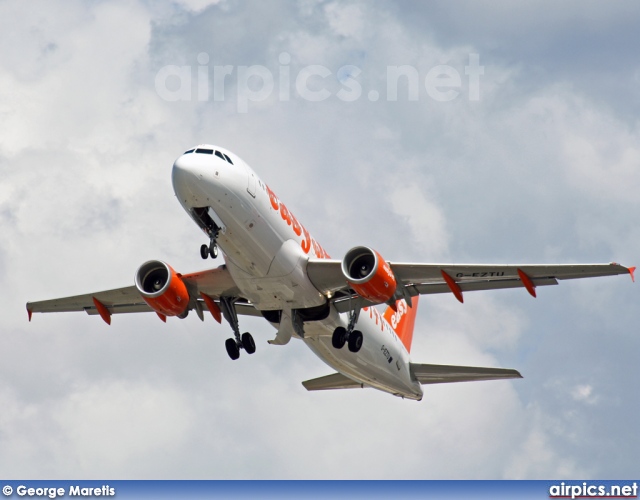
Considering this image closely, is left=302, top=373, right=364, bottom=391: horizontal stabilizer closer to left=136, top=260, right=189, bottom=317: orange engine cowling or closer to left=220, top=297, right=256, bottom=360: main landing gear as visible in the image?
left=220, top=297, right=256, bottom=360: main landing gear

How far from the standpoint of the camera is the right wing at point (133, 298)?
4241cm

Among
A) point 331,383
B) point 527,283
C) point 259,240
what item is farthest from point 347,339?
point 331,383

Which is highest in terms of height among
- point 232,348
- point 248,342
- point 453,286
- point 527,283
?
point 453,286

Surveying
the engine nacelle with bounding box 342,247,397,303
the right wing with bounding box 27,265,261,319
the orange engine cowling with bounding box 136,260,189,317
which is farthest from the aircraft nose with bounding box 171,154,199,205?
the engine nacelle with bounding box 342,247,397,303

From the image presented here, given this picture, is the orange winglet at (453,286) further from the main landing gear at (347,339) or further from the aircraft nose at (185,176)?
the aircraft nose at (185,176)

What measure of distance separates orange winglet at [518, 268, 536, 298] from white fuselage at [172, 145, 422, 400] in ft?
23.8

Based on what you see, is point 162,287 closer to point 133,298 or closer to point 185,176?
point 133,298

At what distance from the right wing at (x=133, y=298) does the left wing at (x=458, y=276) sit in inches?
149

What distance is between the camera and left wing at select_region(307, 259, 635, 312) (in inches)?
1570

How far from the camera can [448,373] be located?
4972 centimetres

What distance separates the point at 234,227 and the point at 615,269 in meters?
12.8

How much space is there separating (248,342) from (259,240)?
6576mm

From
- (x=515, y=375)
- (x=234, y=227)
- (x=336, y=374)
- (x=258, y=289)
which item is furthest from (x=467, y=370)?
(x=234, y=227)

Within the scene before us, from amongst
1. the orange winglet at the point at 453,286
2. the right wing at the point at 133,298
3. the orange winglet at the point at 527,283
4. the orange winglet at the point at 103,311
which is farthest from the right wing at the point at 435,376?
the orange winglet at the point at 103,311
